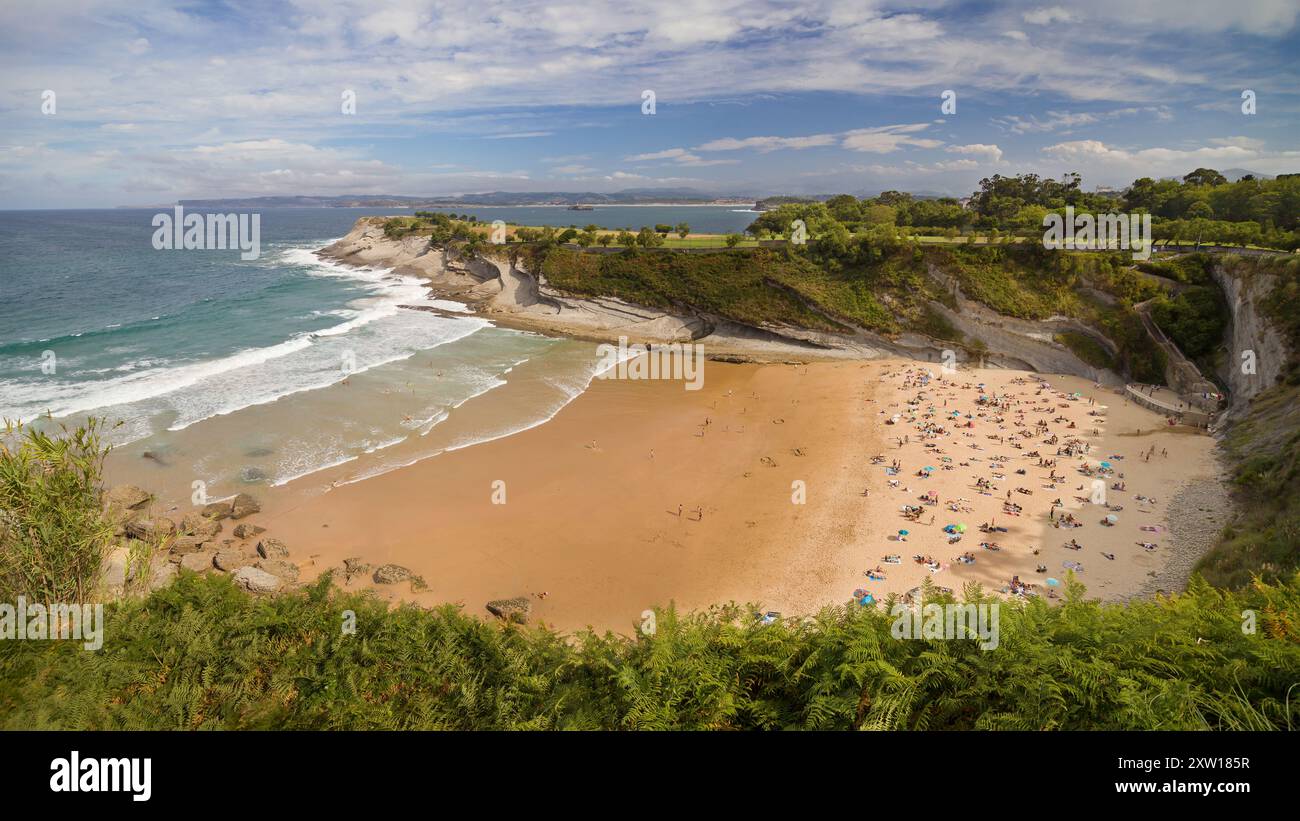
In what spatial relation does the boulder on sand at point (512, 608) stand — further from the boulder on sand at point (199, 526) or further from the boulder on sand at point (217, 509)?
the boulder on sand at point (217, 509)

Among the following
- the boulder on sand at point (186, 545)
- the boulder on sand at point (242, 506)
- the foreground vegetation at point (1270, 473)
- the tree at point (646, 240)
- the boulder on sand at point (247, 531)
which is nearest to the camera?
the foreground vegetation at point (1270, 473)

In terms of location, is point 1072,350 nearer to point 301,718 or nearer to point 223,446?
point 301,718

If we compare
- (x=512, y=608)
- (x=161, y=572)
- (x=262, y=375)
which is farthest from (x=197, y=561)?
(x=262, y=375)

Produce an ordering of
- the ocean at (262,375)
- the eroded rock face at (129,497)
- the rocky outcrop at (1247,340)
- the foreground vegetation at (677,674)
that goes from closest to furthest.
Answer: the foreground vegetation at (677,674), the eroded rock face at (129,497), the ocean at (262,375), the rocky outcrop at (1247,340)

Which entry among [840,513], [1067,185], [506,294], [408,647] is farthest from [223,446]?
[1067,185]

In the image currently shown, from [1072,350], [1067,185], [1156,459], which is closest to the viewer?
[1156,459]

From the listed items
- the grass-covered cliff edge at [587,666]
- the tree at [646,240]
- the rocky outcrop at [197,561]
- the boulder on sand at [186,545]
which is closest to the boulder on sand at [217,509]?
the boulder on sand at [186,545]

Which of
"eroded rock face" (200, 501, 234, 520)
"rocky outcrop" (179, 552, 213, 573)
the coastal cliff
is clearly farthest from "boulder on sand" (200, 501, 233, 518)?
the coastal cliff

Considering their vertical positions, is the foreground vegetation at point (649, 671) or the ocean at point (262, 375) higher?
the ocean at point (262, 375)
